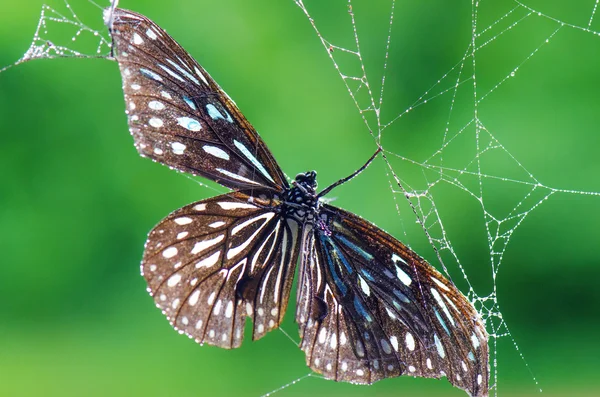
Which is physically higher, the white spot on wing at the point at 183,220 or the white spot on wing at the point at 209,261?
the white spot on wing at the point at 183,220

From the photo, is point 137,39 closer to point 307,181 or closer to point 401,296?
point 307,181

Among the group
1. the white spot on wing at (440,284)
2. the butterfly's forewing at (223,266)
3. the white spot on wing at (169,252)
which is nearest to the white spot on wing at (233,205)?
the butterfly's forewing at (223,266)

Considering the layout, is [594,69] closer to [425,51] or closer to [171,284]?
[425,51]

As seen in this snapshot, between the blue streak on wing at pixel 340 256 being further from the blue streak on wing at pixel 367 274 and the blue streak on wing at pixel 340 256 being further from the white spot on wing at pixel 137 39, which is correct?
the white spot on wing at pixel 137 39

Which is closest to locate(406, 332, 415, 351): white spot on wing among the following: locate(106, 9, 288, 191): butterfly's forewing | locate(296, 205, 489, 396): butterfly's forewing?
locate(296, 205, 489, 396): butterfly's forewing

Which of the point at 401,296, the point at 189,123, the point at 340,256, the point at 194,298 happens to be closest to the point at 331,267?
the point at 340,256

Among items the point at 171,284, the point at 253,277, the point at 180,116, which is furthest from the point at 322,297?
the point at 180,116
